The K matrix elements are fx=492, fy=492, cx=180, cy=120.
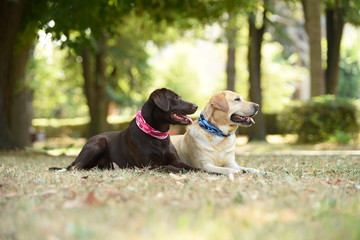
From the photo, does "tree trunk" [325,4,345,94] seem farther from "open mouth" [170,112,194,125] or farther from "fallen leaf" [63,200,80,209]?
"fallen leaf" [63,200,80,209]

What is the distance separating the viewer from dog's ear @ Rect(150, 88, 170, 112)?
6.57m

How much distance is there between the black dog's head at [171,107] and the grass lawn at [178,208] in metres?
1.11

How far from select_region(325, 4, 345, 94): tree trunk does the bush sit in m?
3.13

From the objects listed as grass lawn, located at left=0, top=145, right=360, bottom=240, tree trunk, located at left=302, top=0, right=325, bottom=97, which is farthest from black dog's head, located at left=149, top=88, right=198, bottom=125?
tree trunk, located at left=302, top=0, right=325, bottom=97

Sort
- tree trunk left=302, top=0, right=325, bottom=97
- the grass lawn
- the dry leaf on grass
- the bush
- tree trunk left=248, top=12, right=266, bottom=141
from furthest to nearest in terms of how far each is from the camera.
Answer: tree trunk left=248, top=12, right=266, bottom=141, tree trunk left=302, top=0, right=325, bottom=97, the bush, the dry leaf on grass, the grass lawn

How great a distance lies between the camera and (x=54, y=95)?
3675 cm

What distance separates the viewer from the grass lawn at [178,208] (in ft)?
10.1

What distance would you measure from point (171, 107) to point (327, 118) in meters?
11.9

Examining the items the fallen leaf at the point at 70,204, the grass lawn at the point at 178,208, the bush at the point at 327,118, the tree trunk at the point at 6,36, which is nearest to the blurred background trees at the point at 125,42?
the tree trunk at the point at 6,36

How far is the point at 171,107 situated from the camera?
667 cm

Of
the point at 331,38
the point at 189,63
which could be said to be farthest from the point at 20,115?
the point at 189,63

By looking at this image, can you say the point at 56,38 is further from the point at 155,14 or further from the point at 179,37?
the point at 179,37

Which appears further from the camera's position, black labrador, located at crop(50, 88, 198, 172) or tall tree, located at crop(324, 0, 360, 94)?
tall tree, located at crop(324, 0, 360, 94)

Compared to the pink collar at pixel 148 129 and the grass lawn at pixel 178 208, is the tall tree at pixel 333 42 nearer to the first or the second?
the pink collar at pixel 148 129
